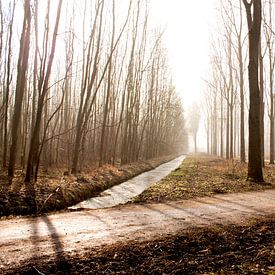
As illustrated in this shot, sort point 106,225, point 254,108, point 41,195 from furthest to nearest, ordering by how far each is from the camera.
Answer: point 254,108, point 41,195, point 106,225

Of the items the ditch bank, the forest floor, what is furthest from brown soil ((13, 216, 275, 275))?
the ditch bank

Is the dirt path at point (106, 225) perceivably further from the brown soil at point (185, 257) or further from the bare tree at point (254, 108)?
the bare tree at point (254, 108)

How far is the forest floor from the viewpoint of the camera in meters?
3.81

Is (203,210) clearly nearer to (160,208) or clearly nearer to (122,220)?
(160,208)

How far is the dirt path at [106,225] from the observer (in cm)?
426

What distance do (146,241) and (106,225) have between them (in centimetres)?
119

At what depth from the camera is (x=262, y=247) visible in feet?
14.6

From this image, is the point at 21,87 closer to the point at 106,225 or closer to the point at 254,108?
the point at 106,225

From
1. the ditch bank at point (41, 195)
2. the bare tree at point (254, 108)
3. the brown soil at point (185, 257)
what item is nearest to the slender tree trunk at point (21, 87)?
the ditch bank at point (41, 195)

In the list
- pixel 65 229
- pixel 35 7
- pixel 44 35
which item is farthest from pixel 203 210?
pixel 35 7

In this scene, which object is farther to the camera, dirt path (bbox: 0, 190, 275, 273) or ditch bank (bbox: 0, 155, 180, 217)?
ditch bank (bbox: 0, 155, 180, 217)

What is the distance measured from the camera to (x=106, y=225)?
5.57m

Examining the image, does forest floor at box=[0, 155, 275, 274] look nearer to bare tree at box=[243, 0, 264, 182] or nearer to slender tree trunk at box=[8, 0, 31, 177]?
bare tree at box=[243, 0, 264, 182]

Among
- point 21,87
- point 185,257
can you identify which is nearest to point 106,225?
point 185,257
